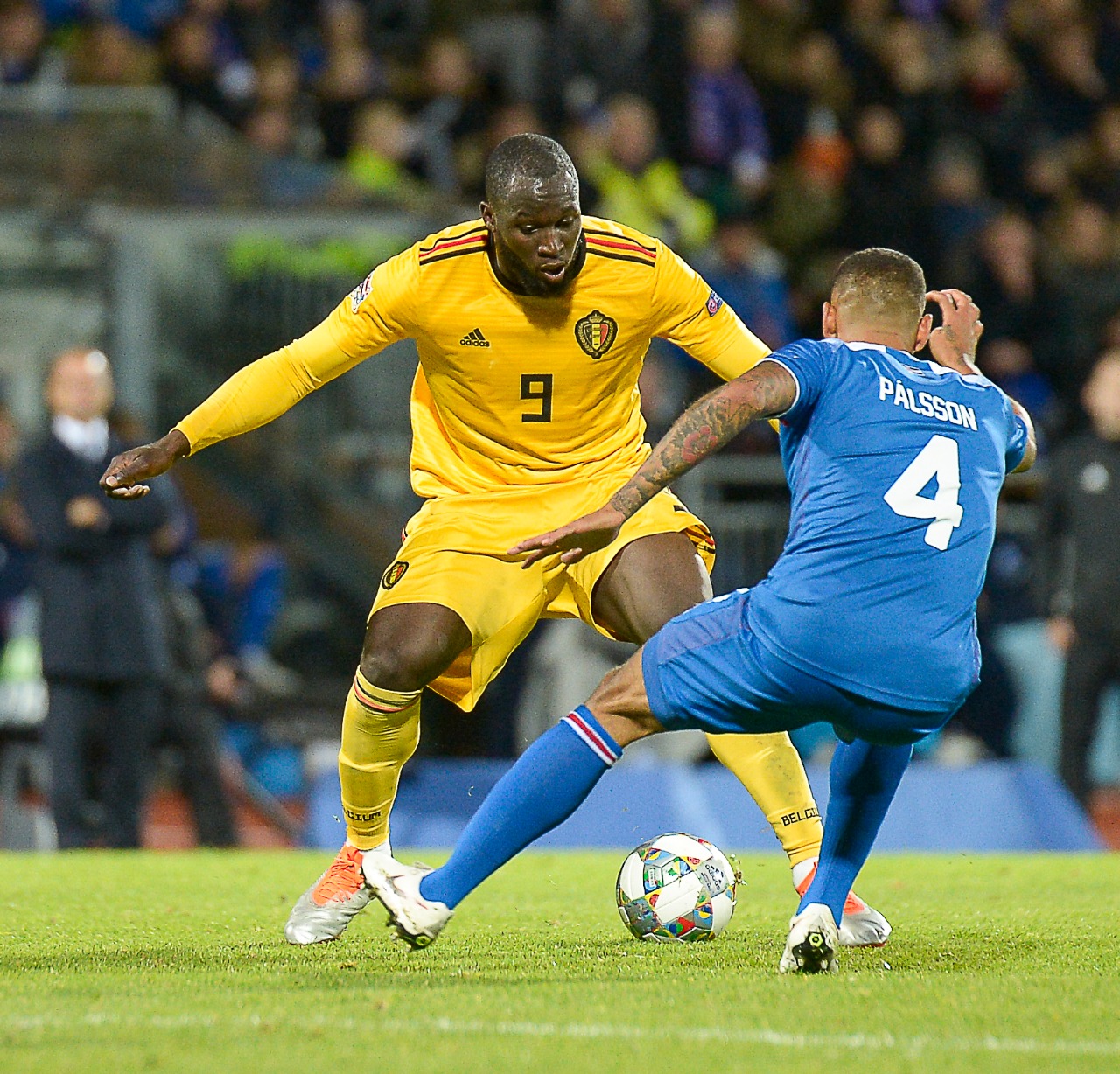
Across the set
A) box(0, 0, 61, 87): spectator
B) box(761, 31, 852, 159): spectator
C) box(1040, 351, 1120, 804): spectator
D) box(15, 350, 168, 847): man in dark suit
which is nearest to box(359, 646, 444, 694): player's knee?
box(15, 350, 168, 847): man in dark suit

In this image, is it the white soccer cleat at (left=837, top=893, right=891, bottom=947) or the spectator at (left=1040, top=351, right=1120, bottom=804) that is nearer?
the white soccer cleat at (left=837, top=893, right=891, bottom=947)

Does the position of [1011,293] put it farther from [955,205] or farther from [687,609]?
[687,609]

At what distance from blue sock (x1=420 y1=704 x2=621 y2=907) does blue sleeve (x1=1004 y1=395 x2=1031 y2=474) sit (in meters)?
1.31

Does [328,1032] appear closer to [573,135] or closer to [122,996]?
[122,996]

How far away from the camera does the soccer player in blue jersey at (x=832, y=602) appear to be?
4617mm

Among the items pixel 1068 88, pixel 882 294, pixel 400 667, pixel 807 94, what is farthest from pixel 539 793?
pixel 1068 88

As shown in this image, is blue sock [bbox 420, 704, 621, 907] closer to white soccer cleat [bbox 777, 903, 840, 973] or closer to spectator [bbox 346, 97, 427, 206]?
white soccer cleat [bbox 777, 903, 840, 973]

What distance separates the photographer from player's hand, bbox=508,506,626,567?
465 centimetres

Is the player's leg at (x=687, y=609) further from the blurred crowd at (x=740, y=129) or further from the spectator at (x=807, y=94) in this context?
the spectator at (x=807, y=94)

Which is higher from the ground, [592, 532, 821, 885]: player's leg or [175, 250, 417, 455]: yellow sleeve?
[175, 250, 417, 455]: yellow sleeve

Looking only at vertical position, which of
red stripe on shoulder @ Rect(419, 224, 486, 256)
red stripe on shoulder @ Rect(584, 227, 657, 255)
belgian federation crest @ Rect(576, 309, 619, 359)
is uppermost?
red stripe on shoulder @ Rect(584, 227, 657, 255)

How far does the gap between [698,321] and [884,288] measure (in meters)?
1.07

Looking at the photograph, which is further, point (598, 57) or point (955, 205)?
point (955, 205)

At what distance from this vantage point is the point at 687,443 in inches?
183
